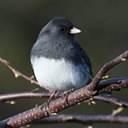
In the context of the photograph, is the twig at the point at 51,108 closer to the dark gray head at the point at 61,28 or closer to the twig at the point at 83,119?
the twig at the point at 83,119

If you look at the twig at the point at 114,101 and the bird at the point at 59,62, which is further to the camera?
the bird at the point at 59,62

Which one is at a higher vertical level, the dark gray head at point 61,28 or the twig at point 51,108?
the dark gray head at point 61,28

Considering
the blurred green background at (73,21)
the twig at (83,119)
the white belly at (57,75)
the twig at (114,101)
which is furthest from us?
the blurred green background at (73,21)

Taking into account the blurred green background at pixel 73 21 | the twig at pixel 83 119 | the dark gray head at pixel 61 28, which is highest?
the dark gray head at pixel 61 28

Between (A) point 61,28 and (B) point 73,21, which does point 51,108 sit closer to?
(A) point 61,28

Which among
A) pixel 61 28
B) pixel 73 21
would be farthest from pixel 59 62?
pixel 73 21

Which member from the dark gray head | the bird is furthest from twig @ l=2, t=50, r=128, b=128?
the dark gray head

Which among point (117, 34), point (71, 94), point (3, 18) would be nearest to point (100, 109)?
point (117, 34)

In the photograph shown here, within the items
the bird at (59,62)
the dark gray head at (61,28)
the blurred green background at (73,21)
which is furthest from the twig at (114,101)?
the blurred green background at (73,21)
